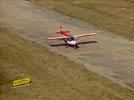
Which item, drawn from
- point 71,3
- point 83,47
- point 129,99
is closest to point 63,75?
point 129,99

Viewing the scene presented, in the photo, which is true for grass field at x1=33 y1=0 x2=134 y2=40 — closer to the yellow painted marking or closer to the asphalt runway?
the asphalt runway

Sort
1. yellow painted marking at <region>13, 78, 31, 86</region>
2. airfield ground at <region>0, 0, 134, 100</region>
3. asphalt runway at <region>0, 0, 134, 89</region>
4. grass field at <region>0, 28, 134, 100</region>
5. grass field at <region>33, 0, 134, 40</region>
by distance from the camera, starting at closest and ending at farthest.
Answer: grass field at <region>0, 28, 134, 100</region> → airfield ground at <region>0, 0, 134, 100</region> → yellow painted marking at <region>13, 78, 31, 86</region> → asphalt runway at <region>0, 0, 134, 89</region> → grass field at <region>33, 0, 134, 40</region>

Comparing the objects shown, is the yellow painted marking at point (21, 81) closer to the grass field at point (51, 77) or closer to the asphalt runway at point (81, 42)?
the grass field at point (51, 77)

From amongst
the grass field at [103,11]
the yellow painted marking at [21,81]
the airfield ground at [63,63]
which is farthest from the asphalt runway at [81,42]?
Answer: the yellow painted marking at [21,81]

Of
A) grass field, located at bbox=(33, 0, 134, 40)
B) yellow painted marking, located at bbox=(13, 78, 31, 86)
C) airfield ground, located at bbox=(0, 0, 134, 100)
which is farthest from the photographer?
grass field, located at bbox=(33, 0, 134, 40)

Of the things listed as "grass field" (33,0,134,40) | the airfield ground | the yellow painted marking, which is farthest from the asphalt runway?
the yellow painted marking

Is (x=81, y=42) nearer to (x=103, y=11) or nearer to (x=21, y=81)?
(x=21, y=81)

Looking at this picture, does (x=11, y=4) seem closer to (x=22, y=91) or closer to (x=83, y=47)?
(x=83, y=47)

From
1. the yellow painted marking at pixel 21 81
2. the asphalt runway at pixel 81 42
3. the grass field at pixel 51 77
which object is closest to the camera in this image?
the grass field at pixel 51 77
